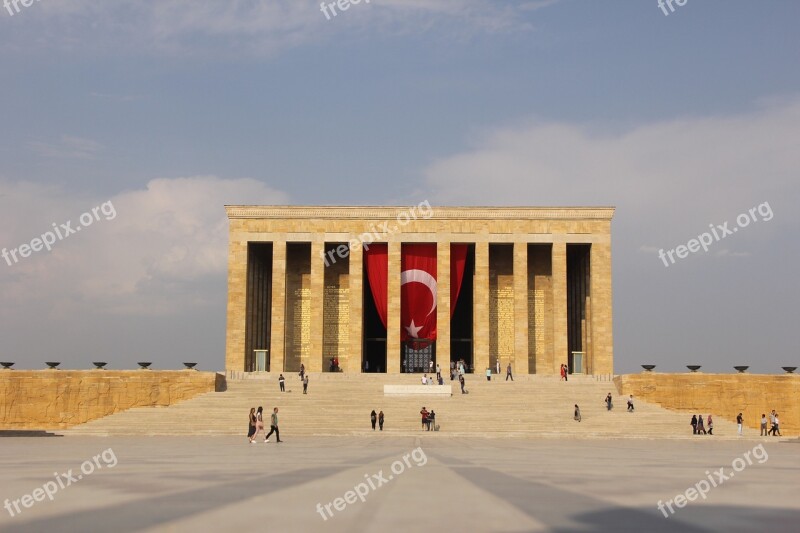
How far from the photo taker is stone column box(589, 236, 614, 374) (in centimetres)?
4262

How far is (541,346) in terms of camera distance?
1777 inches

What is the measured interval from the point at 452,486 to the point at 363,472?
7.96ft

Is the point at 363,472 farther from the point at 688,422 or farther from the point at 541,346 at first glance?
the point at 541,346

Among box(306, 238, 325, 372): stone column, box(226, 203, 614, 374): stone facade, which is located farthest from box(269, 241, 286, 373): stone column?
box(306, 238, 325, 372): stone column

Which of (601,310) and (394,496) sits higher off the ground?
(601,310)

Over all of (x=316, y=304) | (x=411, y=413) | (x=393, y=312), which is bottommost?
(x=411, y=413)

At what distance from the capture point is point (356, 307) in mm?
43188

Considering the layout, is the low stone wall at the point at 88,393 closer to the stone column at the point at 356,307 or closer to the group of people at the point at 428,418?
the stone column at the point at 356,307

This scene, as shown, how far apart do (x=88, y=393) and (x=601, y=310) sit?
25134mm

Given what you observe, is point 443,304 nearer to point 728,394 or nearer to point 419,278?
point 419,278

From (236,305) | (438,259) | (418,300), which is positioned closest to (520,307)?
(438,259)

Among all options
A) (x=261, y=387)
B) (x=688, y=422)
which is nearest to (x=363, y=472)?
(x=688, y=422)

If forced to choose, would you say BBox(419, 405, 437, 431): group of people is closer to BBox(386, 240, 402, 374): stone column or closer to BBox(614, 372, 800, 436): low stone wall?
BBox(614, 372, 800, 436): low stone wall

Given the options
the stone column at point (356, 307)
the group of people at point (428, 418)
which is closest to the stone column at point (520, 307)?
the stone column at point (356, 307)
